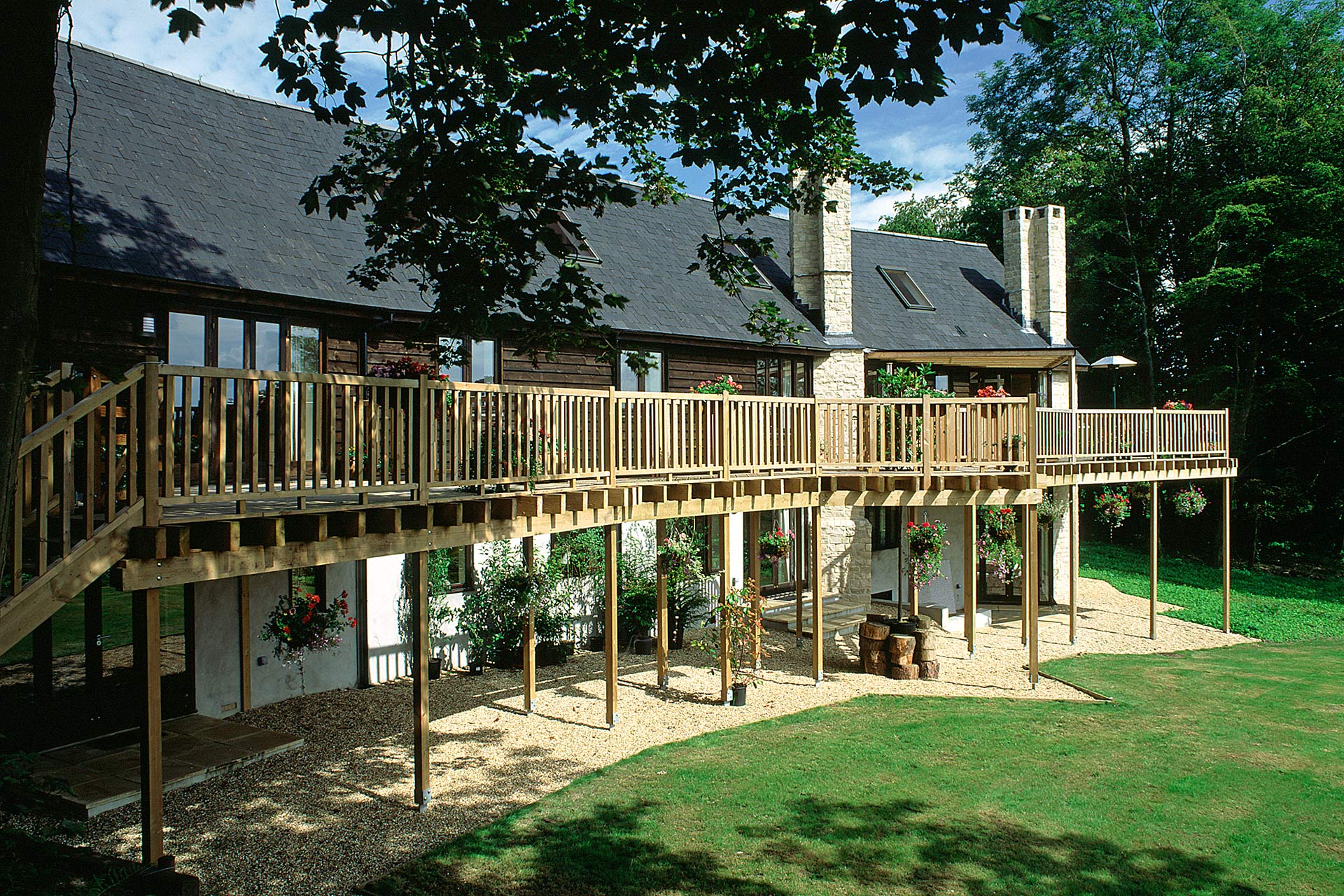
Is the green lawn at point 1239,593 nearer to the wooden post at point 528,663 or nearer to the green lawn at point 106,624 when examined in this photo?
the wooden post at point 528,663

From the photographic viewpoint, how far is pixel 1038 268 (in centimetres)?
2375

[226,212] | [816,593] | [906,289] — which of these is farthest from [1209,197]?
Answer: [226,212]

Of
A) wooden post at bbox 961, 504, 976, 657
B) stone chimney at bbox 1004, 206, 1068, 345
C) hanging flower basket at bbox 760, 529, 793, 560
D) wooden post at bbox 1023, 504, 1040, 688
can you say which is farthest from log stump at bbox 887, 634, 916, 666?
stone chimney at bbox 1004, 206, 1068, 345

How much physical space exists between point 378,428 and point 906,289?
62.3ft

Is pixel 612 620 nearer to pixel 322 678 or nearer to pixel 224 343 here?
pixel 322 678

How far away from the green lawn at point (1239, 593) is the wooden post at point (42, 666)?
20380mm

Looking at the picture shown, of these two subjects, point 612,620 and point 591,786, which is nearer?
point 591,786

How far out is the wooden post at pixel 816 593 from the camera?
42.6ft

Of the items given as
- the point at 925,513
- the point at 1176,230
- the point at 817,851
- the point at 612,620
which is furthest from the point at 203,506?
the point at 1176,230

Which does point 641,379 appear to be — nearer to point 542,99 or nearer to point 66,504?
point 542,99

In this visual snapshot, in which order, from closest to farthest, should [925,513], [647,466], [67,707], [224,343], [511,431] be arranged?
[511,431] < [67,707] < [647,466] < [224,343] < [925,513]

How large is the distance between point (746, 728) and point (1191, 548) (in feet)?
78.1

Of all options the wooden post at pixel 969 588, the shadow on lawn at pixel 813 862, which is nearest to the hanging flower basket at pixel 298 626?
the shadow on lawn at pixel 813 862

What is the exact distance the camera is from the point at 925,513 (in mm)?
20625
